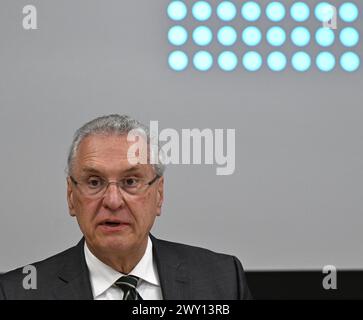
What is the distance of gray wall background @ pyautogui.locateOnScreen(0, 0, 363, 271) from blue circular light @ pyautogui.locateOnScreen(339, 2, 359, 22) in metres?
0.15

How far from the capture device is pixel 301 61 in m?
1.79

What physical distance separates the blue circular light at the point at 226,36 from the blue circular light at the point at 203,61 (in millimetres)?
52

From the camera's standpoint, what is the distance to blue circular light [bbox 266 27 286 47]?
1781 millimetres

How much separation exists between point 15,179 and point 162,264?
2.10 ft

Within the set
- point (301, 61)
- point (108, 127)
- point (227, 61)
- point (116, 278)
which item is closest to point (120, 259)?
point (116, 278)

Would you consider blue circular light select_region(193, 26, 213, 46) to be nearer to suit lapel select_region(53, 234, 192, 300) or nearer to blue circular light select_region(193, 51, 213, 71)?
blue circular light select_region(193, 51, 213, 71)

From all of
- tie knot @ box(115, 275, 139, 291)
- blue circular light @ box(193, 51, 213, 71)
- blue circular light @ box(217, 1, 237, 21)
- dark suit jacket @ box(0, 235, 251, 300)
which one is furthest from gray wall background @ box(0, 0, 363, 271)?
tie knot @ box(115, 275, 139, 291)

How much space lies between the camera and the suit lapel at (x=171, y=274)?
1311 millimetres

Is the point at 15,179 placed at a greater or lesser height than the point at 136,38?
lesser

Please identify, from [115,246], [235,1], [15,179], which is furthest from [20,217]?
[235,1]

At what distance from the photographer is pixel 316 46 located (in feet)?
5.85

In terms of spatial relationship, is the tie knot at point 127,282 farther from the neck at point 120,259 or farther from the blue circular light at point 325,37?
the blue circular light at point 325,37

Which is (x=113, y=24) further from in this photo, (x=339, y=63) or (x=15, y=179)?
(x=339, y=63)

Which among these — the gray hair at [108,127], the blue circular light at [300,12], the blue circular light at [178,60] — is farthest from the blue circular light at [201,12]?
the gray hair at [108,127]
